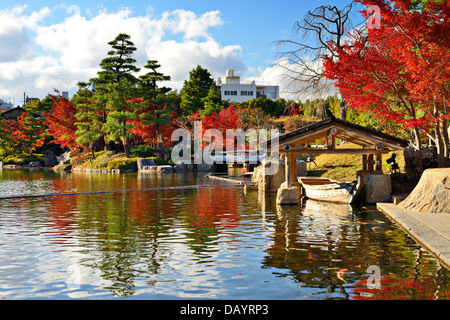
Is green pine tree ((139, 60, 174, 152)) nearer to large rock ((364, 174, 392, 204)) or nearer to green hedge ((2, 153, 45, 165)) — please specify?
green hedge ((2, 153, 45, 165))

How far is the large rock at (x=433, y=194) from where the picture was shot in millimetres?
14375

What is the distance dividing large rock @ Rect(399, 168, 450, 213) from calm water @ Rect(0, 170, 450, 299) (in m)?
1.30

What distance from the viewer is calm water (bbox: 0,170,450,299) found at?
7398 millimetres

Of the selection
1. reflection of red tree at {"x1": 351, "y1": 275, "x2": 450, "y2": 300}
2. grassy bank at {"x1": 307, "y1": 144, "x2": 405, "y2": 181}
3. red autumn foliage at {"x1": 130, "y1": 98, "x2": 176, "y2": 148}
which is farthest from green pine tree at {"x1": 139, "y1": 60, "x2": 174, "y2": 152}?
reflection of red tree at {"x1": 351, "y1": 275, "x2": 450, "y2": 300}

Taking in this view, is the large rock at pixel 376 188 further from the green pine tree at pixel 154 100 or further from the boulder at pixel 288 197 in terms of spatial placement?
the green pine tree at pixel 154 100

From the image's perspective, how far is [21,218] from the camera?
52.0 feet

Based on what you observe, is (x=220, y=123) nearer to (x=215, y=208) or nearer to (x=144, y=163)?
(x=144, y=163)

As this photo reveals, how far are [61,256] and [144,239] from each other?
8.18 feet

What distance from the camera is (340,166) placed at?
31453 mm

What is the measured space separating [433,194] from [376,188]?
4.17m

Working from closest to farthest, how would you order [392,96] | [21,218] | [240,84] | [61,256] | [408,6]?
[61,256] < [21,218] < [408,6] < [392,96] < [240,84]

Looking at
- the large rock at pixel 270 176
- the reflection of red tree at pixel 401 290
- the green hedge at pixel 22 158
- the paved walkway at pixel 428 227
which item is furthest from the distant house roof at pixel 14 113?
the reflection of red tree at pixel 401 290
